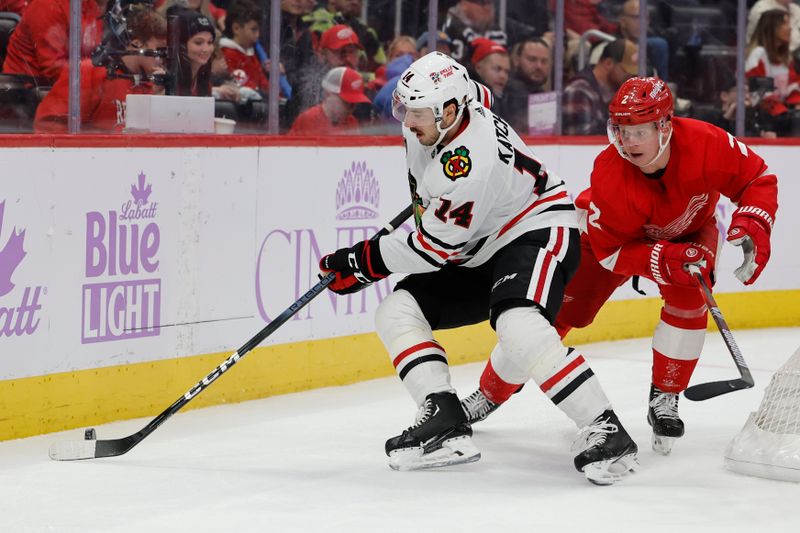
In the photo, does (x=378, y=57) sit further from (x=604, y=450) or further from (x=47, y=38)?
(x=604, y=450)

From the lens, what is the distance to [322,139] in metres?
4.85

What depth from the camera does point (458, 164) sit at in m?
3.38

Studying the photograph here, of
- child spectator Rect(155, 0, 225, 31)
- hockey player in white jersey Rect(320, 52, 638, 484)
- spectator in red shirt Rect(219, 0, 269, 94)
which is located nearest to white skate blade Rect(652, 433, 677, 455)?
hockey player in white jersey Rect(320, 52, 638, 484)

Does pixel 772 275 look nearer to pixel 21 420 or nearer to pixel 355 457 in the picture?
pixel 355 457

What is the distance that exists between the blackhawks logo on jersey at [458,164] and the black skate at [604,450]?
727 mm

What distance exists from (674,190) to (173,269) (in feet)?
5.41

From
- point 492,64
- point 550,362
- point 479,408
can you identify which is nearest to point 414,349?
point 550,362

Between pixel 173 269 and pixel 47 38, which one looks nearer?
pixel 47 38

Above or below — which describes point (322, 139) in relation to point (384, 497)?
above

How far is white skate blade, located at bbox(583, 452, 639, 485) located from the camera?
3406 millimetres

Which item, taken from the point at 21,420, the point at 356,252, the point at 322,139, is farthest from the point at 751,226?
the point at 21,420

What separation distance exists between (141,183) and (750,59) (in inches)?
147

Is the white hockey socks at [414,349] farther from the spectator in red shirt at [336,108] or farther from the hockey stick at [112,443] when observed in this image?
the spectator in red shirt at [336,108]

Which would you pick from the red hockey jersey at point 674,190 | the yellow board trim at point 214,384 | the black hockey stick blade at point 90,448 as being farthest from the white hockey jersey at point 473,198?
the yellow board trim at point 214,384
